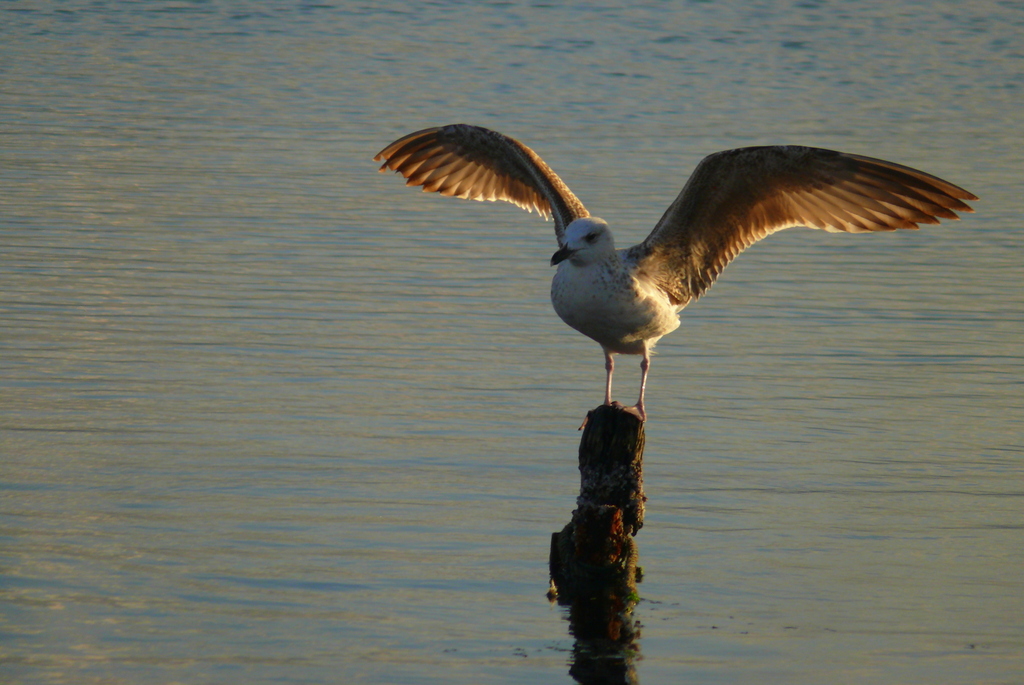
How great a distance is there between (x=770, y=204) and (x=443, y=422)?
2913 millimetres

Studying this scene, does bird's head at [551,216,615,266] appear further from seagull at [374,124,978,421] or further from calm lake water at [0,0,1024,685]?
calm lake water at [0,0,1024,685]

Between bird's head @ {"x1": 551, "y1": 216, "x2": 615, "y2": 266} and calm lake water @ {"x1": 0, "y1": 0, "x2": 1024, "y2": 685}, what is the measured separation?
179 centimetres

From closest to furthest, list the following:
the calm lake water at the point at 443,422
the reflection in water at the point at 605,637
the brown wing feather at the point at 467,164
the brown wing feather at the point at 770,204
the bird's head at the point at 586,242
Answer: the reflection in water at the point at 605,637 → the calm lake water at the point at 443,422 → the bird's head at the point at 586,242 → the brown wing feather at the point at 770,204 → the brown wing feather at the point at 467,164

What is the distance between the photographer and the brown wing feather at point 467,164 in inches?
422

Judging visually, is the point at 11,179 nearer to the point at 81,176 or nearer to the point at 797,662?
the point at 81,176

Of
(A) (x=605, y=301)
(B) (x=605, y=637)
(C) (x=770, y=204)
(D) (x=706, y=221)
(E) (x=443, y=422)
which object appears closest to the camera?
(B) (x=605, y=637)

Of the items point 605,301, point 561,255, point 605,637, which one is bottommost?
point 605,637

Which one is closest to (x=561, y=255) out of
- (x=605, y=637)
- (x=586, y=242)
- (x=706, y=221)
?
(x=586, y=242)

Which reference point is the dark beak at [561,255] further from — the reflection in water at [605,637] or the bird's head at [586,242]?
the reflection in water at [605,637]

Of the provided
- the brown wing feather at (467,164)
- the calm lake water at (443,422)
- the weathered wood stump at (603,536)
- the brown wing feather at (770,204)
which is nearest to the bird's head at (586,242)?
the brown wing feather at (770,204)

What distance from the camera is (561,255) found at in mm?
8266

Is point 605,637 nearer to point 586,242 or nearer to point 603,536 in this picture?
point 603,536

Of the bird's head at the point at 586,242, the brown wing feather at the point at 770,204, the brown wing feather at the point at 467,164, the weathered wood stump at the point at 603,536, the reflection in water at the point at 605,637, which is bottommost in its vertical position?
the reflection in water at the point at 605,637

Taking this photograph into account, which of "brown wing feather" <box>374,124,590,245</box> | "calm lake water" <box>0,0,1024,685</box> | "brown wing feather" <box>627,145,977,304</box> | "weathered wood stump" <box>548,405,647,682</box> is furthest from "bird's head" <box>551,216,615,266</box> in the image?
"brown wing feather" <box>374,124,590,245</box>
